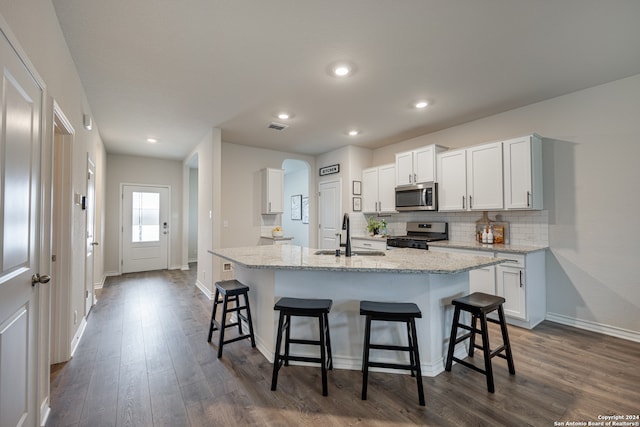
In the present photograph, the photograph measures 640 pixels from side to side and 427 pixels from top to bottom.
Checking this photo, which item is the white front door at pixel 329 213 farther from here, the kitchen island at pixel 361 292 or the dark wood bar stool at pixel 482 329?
the dark wood bar stool at pixel 482 329

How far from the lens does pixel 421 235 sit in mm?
4688

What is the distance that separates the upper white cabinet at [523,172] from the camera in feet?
10.9

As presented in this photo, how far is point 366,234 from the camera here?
565 centimetres

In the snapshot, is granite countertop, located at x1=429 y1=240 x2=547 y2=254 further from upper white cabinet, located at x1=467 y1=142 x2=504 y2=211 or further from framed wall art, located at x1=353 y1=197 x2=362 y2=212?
framed wall art, located at x1=353 y1=197 x2=362 y2=212

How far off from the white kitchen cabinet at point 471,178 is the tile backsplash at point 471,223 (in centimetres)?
31

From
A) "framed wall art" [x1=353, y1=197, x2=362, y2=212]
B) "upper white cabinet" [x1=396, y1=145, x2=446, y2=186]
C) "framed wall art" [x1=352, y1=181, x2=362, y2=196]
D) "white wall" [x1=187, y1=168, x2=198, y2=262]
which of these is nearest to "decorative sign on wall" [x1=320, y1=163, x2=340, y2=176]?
"framed wall art" [x1=352, y1=181, x2=362, y2=196]

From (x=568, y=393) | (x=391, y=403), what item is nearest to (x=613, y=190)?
(x=568, y=393)

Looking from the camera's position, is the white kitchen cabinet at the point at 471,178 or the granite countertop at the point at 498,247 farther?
the white kitchen cabinet at the point at 471,178

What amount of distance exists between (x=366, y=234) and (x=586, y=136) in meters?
3.41

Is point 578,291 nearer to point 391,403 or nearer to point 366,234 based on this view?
point 391,403

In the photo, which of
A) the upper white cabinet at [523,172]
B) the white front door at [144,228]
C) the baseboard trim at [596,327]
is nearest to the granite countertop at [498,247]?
the upper white cabinet at [523,172]

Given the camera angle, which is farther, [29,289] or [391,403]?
[391,403]

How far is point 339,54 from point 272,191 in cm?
Answer: 320

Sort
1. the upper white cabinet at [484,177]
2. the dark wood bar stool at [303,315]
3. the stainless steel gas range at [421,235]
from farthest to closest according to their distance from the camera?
the stainless steel gas range at [421,235] < the upper white cabinet at [484,177] < the dark wood bar stool at [303,315]
